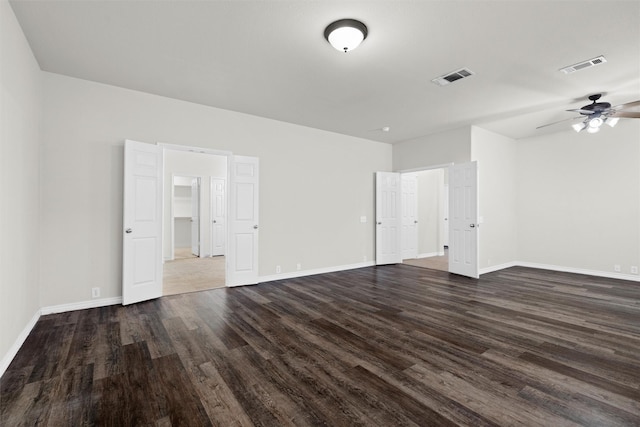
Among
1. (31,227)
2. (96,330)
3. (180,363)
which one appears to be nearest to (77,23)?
(31,227)

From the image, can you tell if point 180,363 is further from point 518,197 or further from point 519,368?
point 518,197

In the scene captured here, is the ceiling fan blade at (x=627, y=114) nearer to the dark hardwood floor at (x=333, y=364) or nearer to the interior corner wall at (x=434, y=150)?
the interior corner wall at (x=434, y=150)

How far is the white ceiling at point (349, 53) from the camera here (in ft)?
8.29

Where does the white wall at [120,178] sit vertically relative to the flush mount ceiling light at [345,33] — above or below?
below

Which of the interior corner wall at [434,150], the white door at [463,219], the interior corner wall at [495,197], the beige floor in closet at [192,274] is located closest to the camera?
the beige floor in closet at [192,274]

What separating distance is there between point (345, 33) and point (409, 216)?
20.1 feet

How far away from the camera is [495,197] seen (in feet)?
20.8

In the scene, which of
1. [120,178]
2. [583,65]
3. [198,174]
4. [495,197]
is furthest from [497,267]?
[198,174]

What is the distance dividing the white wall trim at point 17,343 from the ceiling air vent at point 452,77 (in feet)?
17.0

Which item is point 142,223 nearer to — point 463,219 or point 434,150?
point 463,219

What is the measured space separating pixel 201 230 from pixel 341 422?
7791mm

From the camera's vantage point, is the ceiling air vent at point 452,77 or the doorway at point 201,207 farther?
the doorway at point 201,207

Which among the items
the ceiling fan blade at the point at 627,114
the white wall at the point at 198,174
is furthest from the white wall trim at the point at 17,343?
the ceiling fan blade at the point at 627,114

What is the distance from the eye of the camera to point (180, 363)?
2.44m
